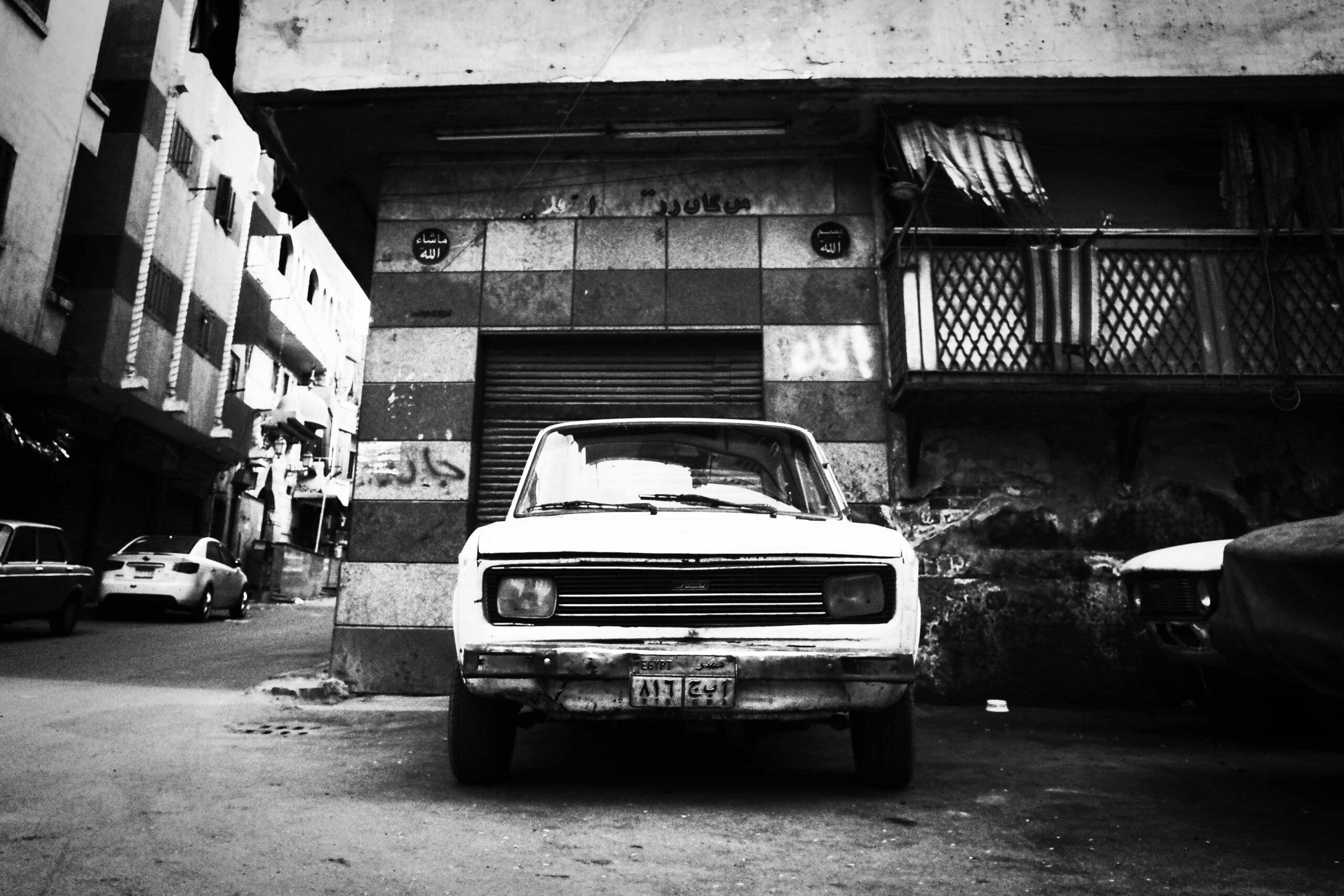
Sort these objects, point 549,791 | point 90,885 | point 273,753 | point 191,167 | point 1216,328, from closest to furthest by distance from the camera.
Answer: point 90,885
point 549,791
point 273,753
point 1216,328
point 191,167

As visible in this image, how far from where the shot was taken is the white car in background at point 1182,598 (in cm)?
569

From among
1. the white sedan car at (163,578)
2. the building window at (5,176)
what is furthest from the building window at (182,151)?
the white sedan car at (163,578)

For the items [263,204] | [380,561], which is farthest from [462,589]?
[263,204]

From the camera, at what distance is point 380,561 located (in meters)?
7.76

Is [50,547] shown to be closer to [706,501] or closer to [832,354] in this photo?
[832,354]

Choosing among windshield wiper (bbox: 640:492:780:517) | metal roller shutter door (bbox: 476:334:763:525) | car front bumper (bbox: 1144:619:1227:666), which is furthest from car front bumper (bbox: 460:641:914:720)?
metal roller shutter door (bbox: 476:334:763:525)

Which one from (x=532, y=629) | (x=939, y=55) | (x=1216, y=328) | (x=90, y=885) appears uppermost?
(x=939, y=55)

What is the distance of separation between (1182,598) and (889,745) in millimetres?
2923

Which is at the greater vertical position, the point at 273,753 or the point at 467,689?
the point at 467,689

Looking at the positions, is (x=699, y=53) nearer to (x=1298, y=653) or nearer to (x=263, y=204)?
(x=1298, y=653)

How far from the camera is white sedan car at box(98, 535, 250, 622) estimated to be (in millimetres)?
15727

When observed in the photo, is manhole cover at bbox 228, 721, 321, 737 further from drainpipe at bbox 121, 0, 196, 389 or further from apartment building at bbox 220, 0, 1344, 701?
drainpipe at bbox 121, 0, 196, 389

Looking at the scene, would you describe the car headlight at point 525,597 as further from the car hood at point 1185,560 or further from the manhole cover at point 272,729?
the car hood at point 1185,560

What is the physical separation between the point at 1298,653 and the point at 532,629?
2767mm
